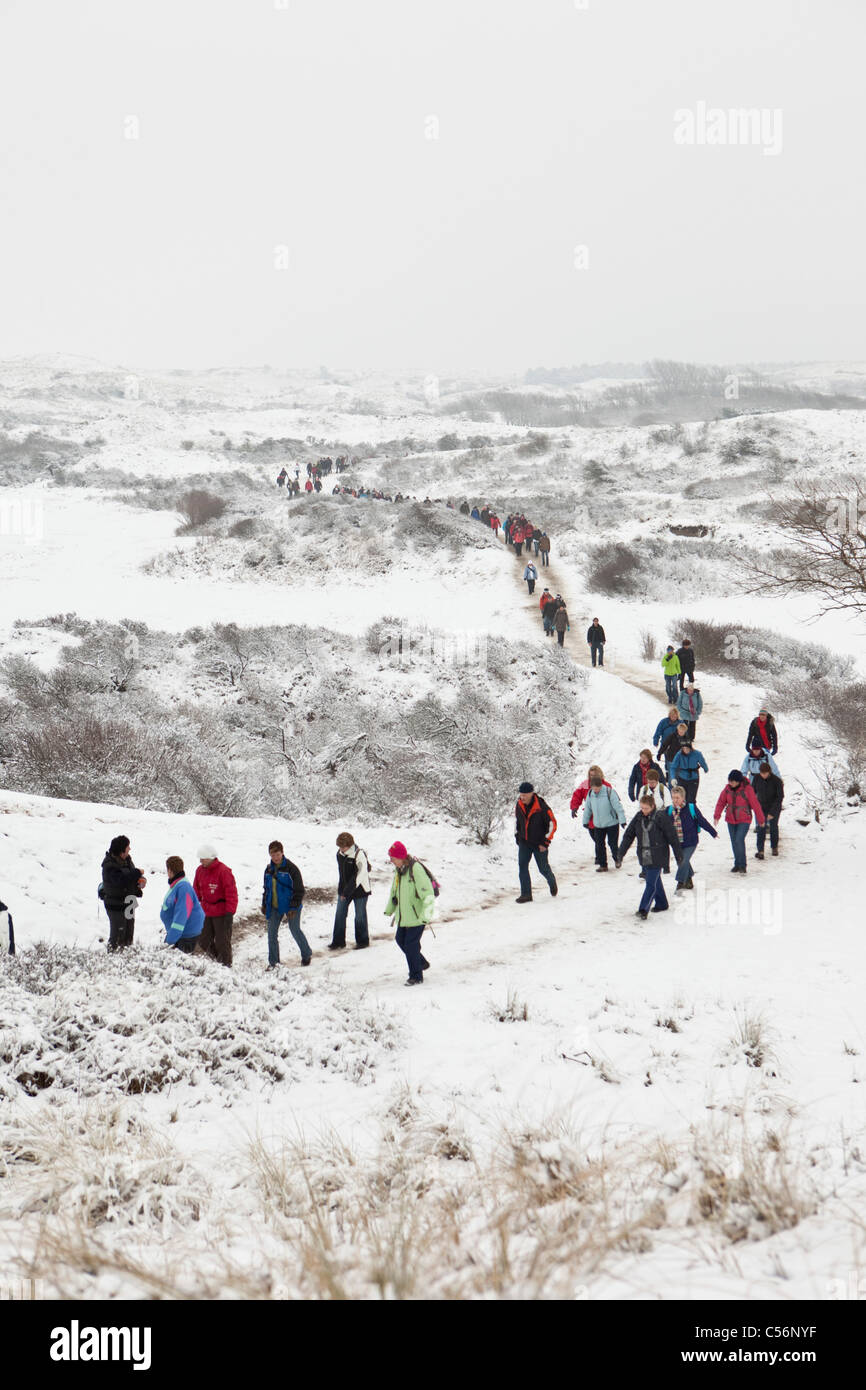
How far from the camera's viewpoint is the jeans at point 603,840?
11016 millimetres

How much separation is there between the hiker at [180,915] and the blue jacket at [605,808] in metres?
5.69

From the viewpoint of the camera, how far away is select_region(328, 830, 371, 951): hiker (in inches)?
360

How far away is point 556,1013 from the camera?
668 centimetres

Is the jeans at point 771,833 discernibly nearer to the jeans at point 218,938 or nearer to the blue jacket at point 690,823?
the blue jacket at point 690,823

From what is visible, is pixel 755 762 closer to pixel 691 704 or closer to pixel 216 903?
pixel 691 704

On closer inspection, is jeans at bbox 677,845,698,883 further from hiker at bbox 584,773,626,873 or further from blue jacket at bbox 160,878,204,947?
blue jacket at bbox 160,878,204,947

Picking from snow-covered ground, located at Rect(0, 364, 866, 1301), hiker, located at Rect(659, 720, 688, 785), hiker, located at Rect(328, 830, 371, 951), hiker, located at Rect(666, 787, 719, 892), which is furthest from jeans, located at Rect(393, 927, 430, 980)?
hiker, located at Rect(659, 720, 688, 785)

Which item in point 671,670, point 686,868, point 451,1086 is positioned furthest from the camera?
point 671,670

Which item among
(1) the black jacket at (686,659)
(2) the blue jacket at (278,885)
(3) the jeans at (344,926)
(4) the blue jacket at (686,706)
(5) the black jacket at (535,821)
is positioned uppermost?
(1) the black jacket at (686,659)

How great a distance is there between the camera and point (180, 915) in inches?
303

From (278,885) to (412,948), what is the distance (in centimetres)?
183

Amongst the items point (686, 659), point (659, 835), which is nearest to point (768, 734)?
point (659, 835)

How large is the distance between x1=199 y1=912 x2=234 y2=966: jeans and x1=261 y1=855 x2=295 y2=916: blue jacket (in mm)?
668

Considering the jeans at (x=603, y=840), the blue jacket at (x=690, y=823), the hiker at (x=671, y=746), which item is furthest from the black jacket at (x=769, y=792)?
the jeans at (x=603, y=840)
